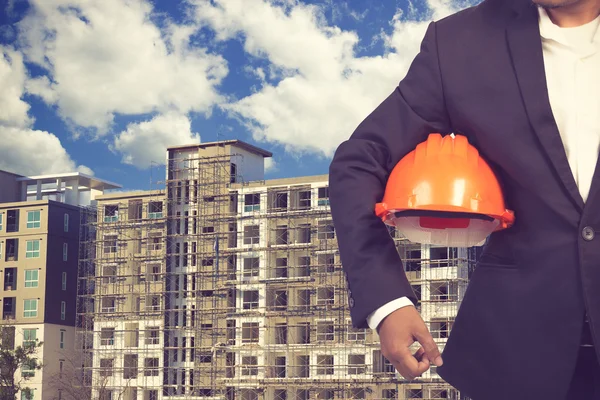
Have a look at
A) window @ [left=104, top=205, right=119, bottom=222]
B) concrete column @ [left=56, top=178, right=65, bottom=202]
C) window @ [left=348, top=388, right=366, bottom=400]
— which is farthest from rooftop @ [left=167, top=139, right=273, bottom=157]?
window @ [left=348, top=388, right=366, bottom=400]

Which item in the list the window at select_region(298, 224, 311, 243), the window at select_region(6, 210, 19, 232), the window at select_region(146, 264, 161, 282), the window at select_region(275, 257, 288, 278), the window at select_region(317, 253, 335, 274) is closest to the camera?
the window at select_region(317, 253, 335, 274)

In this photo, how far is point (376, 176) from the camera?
85.9 inches

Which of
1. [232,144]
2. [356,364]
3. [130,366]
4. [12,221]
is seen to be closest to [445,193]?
[356,364]

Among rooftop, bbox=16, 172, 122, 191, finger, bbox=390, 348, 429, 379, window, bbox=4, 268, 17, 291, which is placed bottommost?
finger, bbox=390, 348, 429, 379

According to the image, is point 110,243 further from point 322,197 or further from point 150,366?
point 322,197

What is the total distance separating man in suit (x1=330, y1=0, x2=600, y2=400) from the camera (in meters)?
1.99

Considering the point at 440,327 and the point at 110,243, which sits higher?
the point at 110,243

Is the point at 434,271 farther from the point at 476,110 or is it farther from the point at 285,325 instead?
the point at 476,110

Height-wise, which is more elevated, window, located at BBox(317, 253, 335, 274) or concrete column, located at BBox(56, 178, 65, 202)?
concrete column, located at BBox(56, 178, 65, 202)

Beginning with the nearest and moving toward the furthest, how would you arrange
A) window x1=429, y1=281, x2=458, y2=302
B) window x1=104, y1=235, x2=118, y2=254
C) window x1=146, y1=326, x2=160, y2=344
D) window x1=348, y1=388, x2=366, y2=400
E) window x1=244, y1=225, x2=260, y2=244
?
window x1=429, y1=281, x2=458, y2=302, window x1=348, y1=388, x2=366, y2=400, window x1=244, y1=225, x2=260, y2=244, window x1=146, y1=326, x2=160, y2=344, window x1=104, y1=235, x2=118, y2=254

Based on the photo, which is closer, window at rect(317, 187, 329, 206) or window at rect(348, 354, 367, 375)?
window at rect(348, 354, 367, 375)

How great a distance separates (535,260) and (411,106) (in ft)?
1.40

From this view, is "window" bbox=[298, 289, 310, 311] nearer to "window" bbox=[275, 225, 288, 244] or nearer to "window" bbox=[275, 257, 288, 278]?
"window" bbox=[275, 257, 288, 278]

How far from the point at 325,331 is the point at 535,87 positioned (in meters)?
55.0
